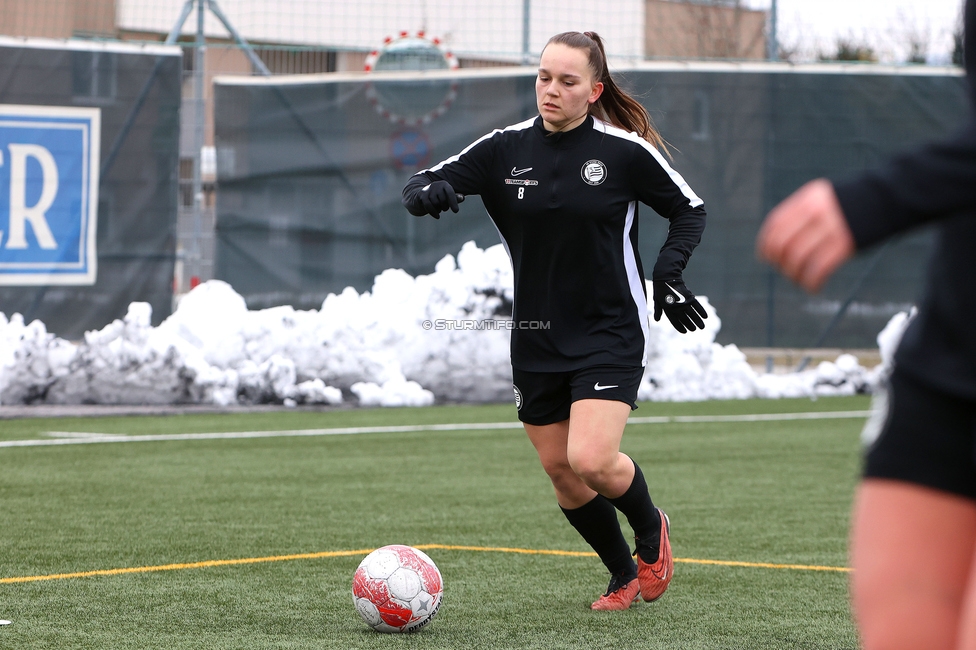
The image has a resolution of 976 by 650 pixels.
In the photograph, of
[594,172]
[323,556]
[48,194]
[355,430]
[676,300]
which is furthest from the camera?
[48,194]

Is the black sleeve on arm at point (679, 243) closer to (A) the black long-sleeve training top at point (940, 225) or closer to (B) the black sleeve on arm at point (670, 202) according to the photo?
(B) the black sleeve on arm at point (670, 202)

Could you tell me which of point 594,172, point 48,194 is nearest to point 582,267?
point 594,172

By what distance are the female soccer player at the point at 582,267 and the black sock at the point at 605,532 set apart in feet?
0.03

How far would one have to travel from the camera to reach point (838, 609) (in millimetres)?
5156

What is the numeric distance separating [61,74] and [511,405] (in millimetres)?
5187

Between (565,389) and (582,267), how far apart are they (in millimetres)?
441

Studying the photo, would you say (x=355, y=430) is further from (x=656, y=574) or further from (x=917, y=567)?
(x=917, y=567)

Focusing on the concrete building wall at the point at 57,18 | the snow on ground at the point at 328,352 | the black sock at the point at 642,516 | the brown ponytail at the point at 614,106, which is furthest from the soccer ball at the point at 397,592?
the concrete building wall at the point at 57,18

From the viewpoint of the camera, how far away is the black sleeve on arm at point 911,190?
6.55 ft

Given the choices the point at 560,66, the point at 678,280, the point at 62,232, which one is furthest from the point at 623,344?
the point at 62,232

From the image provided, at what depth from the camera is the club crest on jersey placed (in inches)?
196

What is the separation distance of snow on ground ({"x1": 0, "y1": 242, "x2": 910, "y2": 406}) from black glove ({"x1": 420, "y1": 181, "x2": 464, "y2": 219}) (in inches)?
324

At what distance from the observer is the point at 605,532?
17.1 feet

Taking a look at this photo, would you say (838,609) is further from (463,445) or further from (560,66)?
(463,445)
